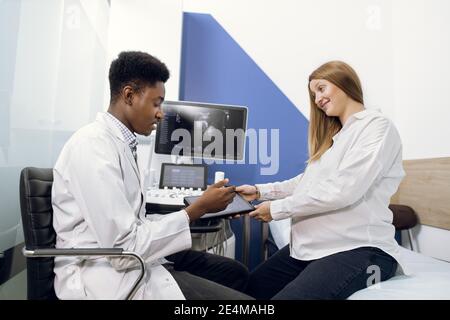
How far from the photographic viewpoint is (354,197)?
39.2 inches

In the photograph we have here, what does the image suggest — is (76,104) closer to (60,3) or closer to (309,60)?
(60,3)

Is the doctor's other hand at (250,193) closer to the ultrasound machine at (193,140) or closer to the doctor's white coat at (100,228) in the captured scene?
the ultrasound machine at (193,140)

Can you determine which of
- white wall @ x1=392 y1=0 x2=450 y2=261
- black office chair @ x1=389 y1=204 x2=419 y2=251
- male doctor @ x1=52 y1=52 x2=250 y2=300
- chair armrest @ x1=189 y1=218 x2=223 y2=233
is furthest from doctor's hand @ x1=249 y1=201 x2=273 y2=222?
white wall @ x1=392 y1=0 x2=450 y2=261

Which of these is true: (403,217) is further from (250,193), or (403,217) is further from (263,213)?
(263,213)

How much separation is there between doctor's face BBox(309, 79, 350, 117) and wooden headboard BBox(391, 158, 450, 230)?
3.05ft

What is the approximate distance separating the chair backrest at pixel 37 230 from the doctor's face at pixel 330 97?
113 cm

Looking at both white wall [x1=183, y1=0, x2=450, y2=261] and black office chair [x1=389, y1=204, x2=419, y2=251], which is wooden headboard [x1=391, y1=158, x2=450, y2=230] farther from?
white wall [x1=183, y1=0, x2=450, y2=261]

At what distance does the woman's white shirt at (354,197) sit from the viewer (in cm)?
99

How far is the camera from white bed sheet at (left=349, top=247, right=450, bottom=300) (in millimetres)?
886

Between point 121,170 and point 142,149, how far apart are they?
1.12m

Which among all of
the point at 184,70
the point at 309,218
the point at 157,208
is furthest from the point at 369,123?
the point at 184,70

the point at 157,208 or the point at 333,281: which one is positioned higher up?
the point at 157,208

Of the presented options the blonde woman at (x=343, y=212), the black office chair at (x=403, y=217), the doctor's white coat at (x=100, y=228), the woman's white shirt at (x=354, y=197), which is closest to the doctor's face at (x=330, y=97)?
the blonde woman at (x=343, y=212)

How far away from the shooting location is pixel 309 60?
7.59ft
